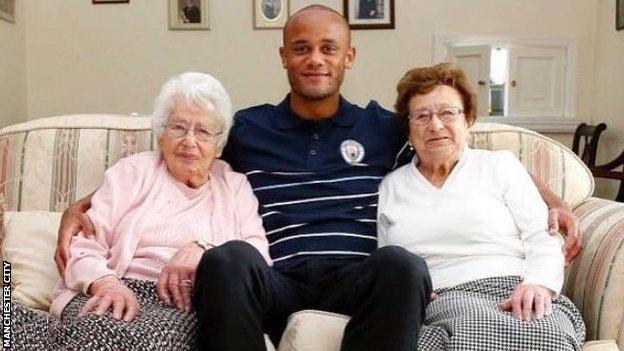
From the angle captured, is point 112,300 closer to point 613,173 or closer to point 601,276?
point 601,276

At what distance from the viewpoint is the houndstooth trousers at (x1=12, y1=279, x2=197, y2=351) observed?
49.9 inches

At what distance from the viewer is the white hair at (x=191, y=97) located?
1705 millimetres

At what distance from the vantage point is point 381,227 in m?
1.70

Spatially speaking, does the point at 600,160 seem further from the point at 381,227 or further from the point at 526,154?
the point at 381,227

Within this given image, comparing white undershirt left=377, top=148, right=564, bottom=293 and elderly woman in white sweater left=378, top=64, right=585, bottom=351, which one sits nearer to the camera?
elderly woman in white sweater left=378, top=64, right=585, bottom=351

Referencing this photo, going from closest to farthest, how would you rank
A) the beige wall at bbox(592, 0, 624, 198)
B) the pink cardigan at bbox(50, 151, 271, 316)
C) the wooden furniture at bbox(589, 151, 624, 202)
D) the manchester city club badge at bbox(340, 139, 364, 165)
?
the pink cardigan at bbox(50, 151, 271, 316) < the manchester city club badge at bbox(340, 139, 364, 165) < the wooden furniture at bbox(589, 151, 624, 202) < the beige wall at bbox(592, 0, 624, 198)

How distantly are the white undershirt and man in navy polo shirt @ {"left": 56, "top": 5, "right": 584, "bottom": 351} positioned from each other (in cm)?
13

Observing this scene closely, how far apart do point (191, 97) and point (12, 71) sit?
2.18 metres

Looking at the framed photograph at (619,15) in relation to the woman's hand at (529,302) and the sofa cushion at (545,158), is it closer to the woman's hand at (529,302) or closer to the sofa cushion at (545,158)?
the sofa cushion at (545,158)

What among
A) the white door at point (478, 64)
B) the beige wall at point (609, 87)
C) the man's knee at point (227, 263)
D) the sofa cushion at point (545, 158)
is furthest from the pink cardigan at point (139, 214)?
the beige wall at point (609, 87)

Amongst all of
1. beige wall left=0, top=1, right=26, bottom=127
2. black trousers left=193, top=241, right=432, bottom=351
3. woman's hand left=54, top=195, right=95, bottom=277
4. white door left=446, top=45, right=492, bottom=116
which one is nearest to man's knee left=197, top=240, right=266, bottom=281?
black trousers left=193, top=241, right=432, bottom=351

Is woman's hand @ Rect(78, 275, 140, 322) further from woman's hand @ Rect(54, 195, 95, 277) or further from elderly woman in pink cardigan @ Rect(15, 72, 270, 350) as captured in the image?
woman's hand @ Rect(54, 195, 95, 277)

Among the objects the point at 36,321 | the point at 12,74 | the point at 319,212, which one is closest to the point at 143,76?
the point at 12,74

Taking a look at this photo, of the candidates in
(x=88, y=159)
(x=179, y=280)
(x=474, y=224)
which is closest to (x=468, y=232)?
(x=474, y=224)
